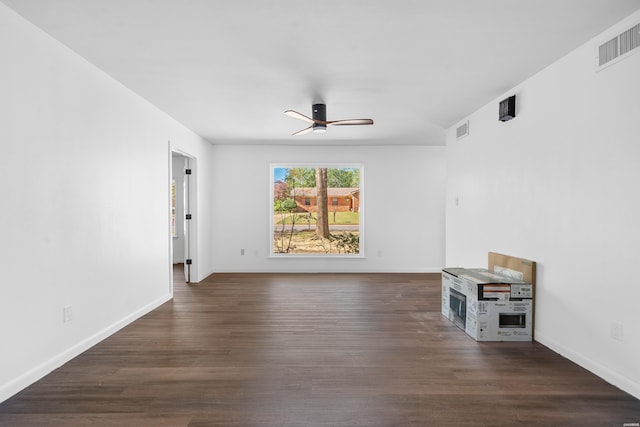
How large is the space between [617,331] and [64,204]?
4236mm

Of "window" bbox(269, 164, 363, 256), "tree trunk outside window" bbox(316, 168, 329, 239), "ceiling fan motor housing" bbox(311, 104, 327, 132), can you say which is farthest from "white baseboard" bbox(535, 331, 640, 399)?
Result: "tree trunk outside window" bbox(316, 168, 329, 239)

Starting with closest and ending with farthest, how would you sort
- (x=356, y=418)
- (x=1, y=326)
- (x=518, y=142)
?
(x=356, y=418)
(x=1, y=326)
(x=518, y=142)

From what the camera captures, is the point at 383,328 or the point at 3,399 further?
the point at 383,328

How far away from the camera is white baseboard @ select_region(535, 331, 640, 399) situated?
250cm

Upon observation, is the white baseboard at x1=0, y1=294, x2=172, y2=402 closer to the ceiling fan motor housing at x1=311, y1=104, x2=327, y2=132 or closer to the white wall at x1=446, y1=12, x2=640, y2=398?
the ceiling fan motor housing at x1=311, y1=104, x2=327, y2=132

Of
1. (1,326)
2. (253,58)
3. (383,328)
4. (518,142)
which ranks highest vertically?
(253,58)

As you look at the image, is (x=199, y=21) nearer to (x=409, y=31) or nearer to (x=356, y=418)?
(x=409, y=31)

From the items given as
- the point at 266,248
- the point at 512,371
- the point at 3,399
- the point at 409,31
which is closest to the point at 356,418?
the point at 512,371

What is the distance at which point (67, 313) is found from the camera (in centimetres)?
300

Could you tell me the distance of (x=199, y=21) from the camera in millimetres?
2549

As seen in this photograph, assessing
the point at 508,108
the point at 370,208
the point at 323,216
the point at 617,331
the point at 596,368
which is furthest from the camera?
the point at 323,216

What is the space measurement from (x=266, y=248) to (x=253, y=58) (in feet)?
15.7

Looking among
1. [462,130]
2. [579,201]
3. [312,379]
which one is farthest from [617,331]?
[462,130]

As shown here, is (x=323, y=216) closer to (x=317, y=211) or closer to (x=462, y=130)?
(x=317, y=211)
